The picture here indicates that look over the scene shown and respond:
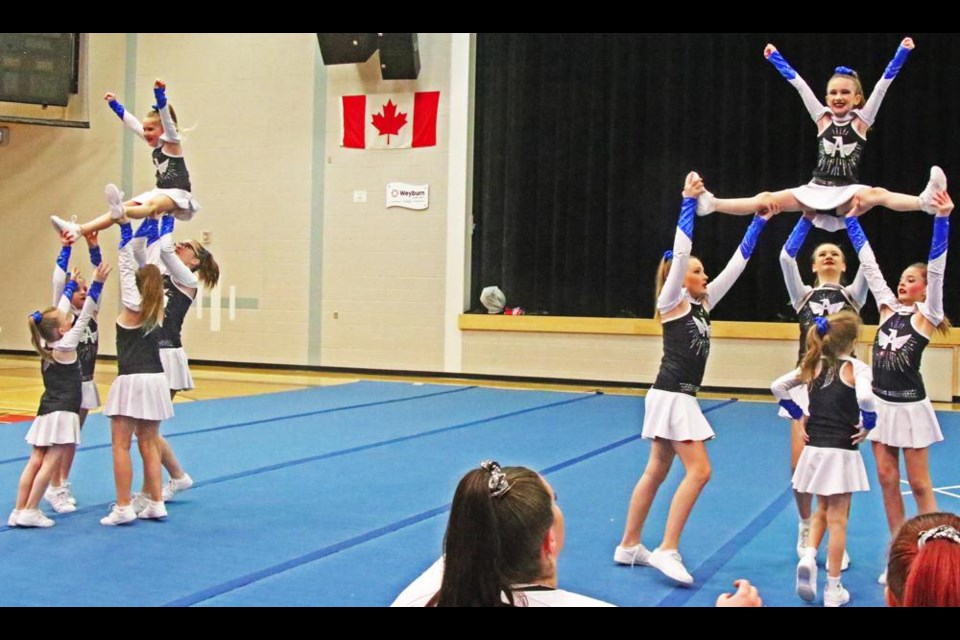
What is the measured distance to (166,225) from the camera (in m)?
5.42

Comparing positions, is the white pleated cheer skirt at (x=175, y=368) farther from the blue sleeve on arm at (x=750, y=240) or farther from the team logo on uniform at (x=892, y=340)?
the team logo on uniform at (x=892, y=340)

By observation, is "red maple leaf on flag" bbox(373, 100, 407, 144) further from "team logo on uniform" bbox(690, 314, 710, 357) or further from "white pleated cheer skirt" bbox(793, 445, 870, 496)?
"white pleated cheer skirt" bbox(793, 445, 870, 496)

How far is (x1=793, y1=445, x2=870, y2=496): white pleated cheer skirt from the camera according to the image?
3604 millimetres

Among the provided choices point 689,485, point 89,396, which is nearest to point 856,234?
point 689,485

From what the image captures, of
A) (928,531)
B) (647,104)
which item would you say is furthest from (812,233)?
(928,531)

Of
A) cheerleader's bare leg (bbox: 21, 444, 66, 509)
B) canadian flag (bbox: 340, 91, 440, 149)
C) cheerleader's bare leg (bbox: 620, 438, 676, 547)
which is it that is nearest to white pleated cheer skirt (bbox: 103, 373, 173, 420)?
cheerleader's bare leg (bbox: 21, 444, 66, 509)

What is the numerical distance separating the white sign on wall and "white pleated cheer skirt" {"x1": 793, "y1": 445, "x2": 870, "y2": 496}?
29.7 feet

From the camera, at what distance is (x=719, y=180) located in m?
11.0

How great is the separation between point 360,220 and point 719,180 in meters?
4.47

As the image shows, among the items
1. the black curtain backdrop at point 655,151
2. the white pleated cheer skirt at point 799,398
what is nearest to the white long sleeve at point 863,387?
the white pleated cheer skirt at point 799,398

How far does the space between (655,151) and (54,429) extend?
807 cm

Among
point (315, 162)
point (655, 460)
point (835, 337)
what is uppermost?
point (315, 162)

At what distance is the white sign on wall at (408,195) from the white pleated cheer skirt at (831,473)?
906 centimetres
